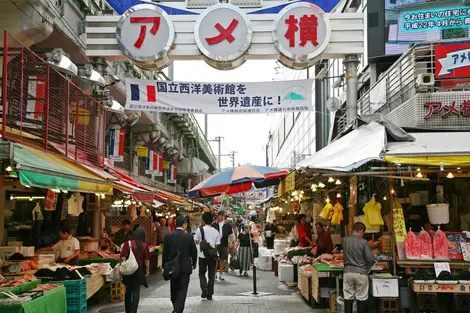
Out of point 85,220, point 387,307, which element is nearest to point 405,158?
point 387,307

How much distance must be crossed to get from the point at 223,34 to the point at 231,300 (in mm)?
6948

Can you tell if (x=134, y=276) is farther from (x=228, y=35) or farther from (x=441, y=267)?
(x=228, y=35)

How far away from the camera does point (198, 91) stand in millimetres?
14977

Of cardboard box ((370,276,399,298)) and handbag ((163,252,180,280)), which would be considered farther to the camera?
handbag ((163,252,180,280))

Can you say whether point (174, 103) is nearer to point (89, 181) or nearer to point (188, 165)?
point (89, 181)

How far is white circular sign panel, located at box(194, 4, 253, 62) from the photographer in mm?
14750

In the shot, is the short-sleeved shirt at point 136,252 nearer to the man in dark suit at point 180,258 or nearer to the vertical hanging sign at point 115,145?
the man in dark suit at point 180,258

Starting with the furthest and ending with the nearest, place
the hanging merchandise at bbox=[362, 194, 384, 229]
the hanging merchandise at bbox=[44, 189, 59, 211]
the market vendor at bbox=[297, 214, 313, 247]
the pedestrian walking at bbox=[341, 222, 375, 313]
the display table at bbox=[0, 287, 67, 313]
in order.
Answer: the market vendor at bbox=[297, 214, 313, 247] < the hanging merchandise at bbox=[44, 189, 59, 211] < the hanging merchandise at bbox=[362, 194, 384, 229] < the pedestrian walking at bbox=[341, 222, 375, 313] < the display table at bbox=[0, 287, 67, 313]

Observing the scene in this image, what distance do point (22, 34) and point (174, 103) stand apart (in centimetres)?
427

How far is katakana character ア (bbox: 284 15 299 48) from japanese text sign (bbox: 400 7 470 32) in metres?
9.64

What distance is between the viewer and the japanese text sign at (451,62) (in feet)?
40.2

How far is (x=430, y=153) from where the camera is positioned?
8.96m

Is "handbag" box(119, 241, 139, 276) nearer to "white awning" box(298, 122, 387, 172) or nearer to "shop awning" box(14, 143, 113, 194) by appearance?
"shop awning" box(14, 143, 113, 194)

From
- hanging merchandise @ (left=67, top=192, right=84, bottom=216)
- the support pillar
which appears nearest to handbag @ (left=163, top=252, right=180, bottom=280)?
hanging merchandise @ (left=67, top=192, right=84, bottom=216)
